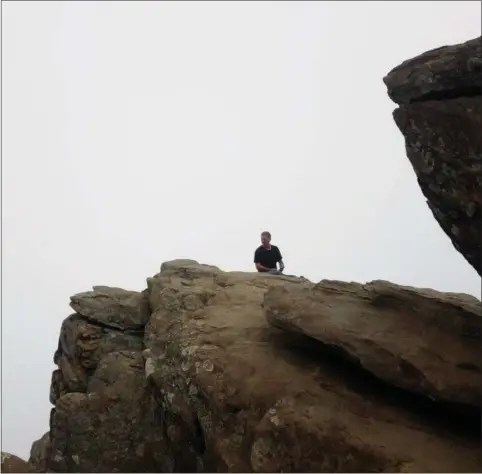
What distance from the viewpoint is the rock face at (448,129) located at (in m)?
12.1

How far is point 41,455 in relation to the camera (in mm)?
23094

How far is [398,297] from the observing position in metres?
15.7

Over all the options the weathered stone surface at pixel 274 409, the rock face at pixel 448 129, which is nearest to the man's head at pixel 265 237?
the weathered stone surface at pixel 274 409

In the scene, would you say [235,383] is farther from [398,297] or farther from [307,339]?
[398,297]

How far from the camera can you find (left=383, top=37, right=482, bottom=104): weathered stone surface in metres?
12.1

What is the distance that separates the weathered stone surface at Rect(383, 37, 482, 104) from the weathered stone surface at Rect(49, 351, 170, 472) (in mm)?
13786

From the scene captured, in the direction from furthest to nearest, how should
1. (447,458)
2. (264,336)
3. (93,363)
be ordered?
(93,363) < (264,336) < (447,458)

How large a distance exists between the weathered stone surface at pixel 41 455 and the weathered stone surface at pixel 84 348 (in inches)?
95.2

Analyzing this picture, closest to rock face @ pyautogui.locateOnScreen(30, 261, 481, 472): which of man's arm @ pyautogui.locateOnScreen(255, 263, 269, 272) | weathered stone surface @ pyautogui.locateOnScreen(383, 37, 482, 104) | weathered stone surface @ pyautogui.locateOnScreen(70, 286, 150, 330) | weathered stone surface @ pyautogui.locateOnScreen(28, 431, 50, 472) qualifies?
weathered stone surface @ pyautogui.locateOnScreen(28, 431, 50, 472)

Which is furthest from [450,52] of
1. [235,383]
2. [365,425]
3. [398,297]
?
[235,383]

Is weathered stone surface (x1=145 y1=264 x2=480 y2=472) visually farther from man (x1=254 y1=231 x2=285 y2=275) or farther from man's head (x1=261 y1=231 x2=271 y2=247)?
man (x1=254 y1=231 x2=285 y2=275)

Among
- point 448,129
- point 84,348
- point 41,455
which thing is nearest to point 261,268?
point 84,348

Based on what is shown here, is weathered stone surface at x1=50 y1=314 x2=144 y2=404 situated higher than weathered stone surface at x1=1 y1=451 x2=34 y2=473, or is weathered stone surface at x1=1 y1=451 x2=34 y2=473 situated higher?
weathered stone surface at x1=50 y1=314 x2=144 y2=404

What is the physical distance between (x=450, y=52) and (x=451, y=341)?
763cm
